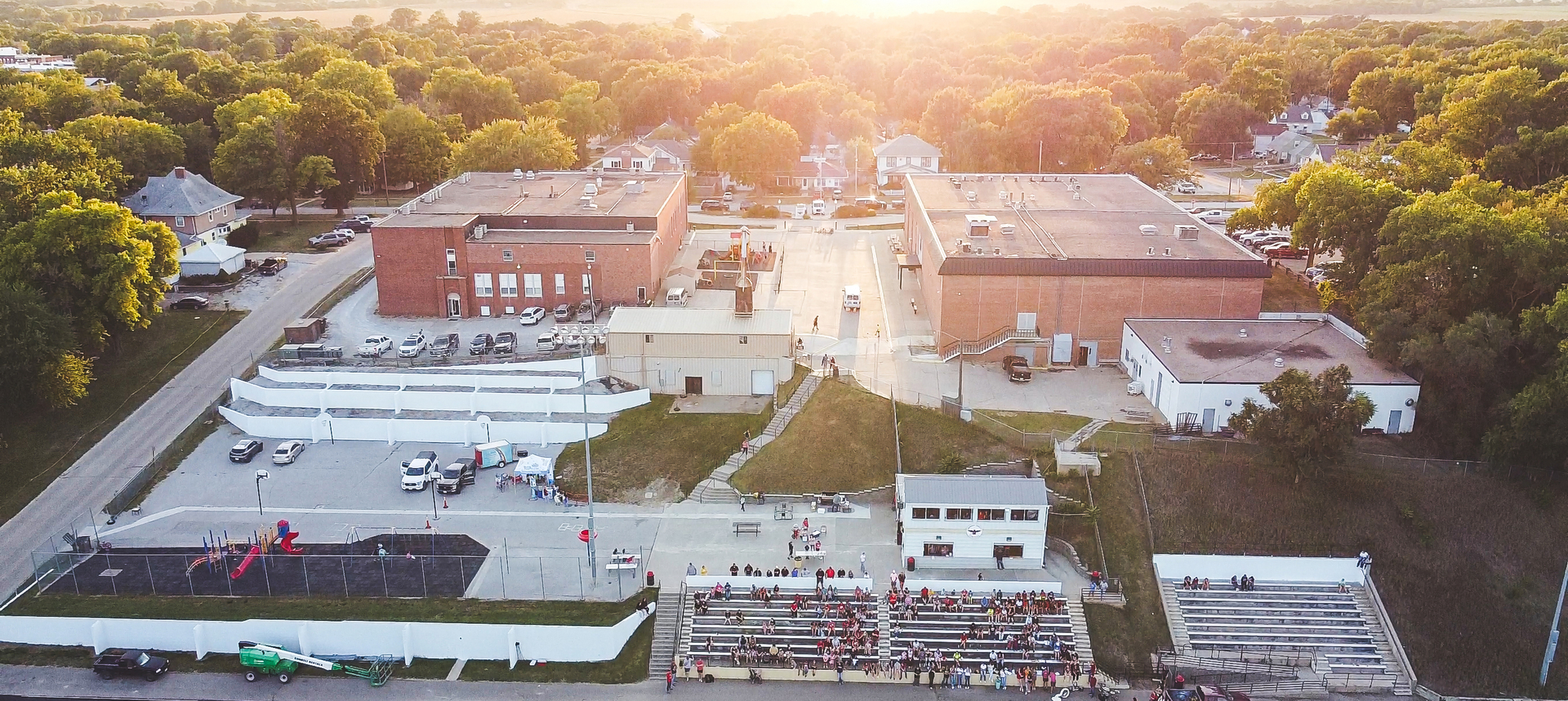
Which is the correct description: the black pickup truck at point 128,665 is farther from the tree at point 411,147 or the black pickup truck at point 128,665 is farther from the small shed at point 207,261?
the tree at point 411,147

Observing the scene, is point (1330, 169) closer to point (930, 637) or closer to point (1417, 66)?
point (930, 637)

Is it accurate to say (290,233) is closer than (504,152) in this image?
Yes

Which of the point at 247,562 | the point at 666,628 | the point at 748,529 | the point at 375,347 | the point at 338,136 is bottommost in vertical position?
the point at 666,628

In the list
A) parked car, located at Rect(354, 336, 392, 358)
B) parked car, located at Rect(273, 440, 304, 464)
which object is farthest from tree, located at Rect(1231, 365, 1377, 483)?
parked car, located at Rect(354, 336, 392, 358)

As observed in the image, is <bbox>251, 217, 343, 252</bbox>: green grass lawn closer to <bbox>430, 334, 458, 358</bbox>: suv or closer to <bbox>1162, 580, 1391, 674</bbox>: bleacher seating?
<bbox>430, 334, 458, 358</bbox>: suv

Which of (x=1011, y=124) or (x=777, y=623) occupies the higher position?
(x=1011, y=124)

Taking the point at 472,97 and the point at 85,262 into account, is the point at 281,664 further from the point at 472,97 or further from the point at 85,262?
the point at 472,97

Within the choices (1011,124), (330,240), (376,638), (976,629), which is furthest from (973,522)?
(1011,124)
